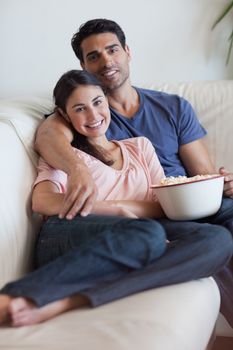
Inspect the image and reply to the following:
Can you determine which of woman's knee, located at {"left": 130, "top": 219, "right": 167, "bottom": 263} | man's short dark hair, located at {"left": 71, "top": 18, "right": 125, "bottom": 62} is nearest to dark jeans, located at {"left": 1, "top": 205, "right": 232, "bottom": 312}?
woman's knee, located at {"left": 130, "top": 219, "right": 167, "bottom": 263}

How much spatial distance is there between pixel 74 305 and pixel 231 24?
4.35 ft

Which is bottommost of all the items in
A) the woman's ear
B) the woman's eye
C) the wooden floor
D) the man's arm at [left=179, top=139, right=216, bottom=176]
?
the wooden floor

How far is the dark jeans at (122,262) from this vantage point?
115cm

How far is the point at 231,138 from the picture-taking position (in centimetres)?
183

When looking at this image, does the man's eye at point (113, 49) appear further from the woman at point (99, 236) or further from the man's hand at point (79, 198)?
the man's hand at point (79, 198)

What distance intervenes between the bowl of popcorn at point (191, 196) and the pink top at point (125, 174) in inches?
5.9

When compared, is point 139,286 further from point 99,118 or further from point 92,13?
point 92,13

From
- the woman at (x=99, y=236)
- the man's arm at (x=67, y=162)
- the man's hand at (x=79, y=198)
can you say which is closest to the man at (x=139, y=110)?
the woman at (x=99, y=236)

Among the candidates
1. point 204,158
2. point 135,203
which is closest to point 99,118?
point 135,203

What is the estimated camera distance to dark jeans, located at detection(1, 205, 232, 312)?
115cm

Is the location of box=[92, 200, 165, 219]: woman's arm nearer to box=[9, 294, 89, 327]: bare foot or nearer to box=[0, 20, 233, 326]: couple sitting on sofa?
box=[0, 20, 233, 326]: couple sitting on sofa

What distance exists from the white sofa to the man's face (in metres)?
0.24

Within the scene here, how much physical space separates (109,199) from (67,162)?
0.19 metres

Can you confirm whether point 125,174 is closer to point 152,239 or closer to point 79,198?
point 79,198
